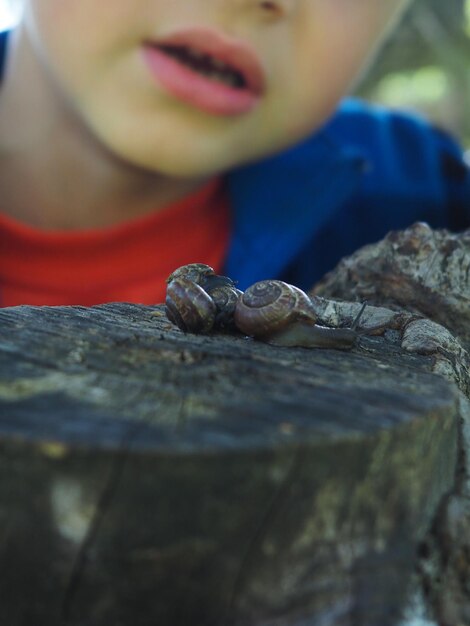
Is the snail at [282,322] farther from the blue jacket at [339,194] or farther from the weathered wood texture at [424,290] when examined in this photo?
the blue jacket at [339,194]

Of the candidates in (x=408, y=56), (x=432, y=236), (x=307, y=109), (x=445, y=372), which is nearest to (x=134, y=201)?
(x=307, y=109)

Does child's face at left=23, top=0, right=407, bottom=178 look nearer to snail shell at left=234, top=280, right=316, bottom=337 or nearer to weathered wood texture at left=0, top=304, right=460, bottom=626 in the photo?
snail shell at left=234, top=280, right=316, bottom=337

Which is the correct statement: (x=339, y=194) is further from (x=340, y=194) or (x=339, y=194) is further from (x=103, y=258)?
(x=103, y=258)

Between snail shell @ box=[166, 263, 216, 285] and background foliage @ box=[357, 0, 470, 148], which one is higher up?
background foliage @ box=[357, 0, 470, 148]

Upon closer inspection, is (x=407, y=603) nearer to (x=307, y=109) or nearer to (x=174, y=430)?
(x=174, y=430)

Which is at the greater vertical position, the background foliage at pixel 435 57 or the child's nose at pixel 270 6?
the background foliage at pixel 435 57

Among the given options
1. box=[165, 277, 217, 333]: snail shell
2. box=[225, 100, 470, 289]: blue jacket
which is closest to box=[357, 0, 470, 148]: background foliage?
box=[225, 100, 470, 289]: blue jacket

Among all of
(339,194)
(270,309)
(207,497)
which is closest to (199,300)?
(270,309)

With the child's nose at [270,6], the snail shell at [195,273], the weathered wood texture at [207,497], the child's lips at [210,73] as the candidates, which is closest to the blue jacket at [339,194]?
the child's lips at [210,73]
